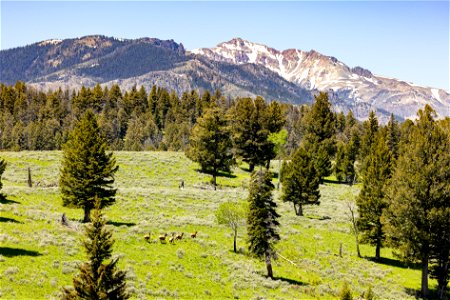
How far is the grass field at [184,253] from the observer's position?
30141mm

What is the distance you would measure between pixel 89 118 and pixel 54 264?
55.4 feet

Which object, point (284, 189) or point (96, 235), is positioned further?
point (284, 189)

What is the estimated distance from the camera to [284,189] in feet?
199

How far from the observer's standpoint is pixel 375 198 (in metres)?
46.7

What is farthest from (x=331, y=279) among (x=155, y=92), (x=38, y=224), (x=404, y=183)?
(x=155, y=92)

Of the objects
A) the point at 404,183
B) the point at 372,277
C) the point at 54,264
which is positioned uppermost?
the point at 404,183

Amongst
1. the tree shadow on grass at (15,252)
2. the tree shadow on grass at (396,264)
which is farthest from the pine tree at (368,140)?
the tree shadow on grass at (15,252)

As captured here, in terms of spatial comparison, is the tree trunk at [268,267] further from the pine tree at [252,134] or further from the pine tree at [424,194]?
the pine tree at [252,134]

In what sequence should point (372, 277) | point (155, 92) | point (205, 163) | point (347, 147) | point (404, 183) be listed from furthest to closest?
point (155, 92) < point (347, 147) < point (205, 163) < point (372, 277) < point (404, 183)

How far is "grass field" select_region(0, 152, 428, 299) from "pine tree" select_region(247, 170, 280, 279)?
6.92 feet

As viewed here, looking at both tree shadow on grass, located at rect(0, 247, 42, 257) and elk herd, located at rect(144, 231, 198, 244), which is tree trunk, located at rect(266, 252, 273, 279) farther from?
tree shadow on grass, located at rect(0, 247, 42, 257)

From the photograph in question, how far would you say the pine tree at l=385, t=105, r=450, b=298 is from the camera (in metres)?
37.1

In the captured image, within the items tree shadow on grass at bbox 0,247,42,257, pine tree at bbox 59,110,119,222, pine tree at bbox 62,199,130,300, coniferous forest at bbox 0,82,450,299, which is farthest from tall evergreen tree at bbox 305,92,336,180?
pine tree at bbox 62,199,130,300

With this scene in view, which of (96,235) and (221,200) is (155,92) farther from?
(96,235)
